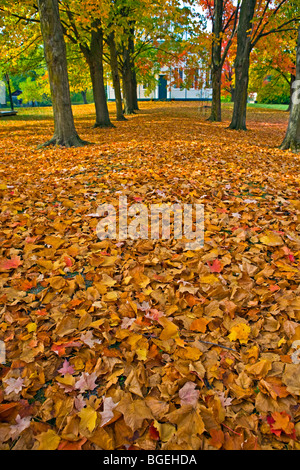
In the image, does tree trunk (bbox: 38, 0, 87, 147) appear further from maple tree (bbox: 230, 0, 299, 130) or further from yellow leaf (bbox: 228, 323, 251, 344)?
yellow leaf (bbox: 228, 323, 251, 344)

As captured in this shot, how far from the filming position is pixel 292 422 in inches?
55.2

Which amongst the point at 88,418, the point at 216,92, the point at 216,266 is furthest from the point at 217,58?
the point at 88,418

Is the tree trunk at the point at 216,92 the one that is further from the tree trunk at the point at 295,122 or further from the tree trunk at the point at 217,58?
the tree trunk at the point at 295,122

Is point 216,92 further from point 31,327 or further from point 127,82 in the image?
point 31,327

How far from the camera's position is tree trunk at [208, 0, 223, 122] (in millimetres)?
13430

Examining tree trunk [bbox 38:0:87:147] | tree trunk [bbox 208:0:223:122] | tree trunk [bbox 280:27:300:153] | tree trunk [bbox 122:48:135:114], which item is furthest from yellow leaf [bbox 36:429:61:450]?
tree trunk [bbox 122:48:135:114]

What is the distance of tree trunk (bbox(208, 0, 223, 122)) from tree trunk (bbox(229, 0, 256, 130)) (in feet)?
7.10

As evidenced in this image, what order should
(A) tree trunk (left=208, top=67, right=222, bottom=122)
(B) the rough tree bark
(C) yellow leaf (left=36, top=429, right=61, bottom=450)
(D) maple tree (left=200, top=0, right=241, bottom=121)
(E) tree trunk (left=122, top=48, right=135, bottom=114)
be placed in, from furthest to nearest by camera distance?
1. (E) tree trunk (left=122, top=48, right=135, bottom=114)
2. (B) the rough tree bark
3. (A) tree trunk (left=208, top=67, right=222, bottom=122)
4. (D) maple tree (left=200, top=0, right=241, bottom=121)
5. (C) yellow leaf (left=36, top=429, right=61, bottom=450)

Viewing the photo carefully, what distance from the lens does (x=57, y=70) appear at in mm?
7500

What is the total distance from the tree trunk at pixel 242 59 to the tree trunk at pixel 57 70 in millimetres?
6970

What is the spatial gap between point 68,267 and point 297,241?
7.63ft

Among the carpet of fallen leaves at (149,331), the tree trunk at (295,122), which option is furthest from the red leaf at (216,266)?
the tree trunk at (295,122)
